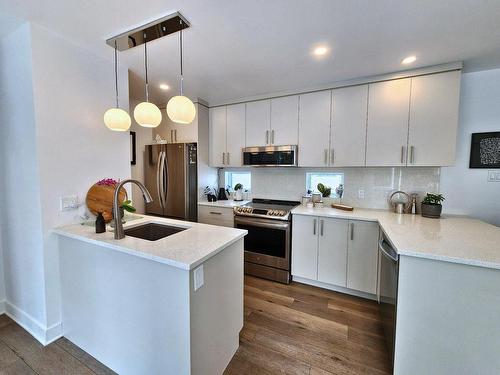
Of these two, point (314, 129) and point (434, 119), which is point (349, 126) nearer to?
point (314, 129)

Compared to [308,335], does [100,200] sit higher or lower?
higher

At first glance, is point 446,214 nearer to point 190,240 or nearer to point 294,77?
point 294,77

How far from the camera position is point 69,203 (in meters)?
1.78

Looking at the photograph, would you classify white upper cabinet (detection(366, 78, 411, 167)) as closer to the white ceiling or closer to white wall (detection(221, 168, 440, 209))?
the white ceiling

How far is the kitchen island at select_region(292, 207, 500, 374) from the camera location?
3.82 feet

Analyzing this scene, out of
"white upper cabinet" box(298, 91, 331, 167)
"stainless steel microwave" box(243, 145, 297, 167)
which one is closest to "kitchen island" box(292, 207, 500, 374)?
"white upper cabinet" box(298, 91, 331, 167)

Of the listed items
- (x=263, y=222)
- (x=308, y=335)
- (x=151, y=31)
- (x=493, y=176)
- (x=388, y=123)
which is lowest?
(x=308, y=335)

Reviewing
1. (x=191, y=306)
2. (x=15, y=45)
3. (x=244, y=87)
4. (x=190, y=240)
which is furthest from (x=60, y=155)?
(x=244, y=87)

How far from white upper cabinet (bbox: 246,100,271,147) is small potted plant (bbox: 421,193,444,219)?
195 cm

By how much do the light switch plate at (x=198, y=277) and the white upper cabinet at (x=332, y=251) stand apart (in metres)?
1.66

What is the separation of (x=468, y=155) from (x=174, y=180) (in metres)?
3.64

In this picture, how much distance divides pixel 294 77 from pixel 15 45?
2496 millimetres

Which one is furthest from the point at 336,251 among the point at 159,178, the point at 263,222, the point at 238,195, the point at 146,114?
the point at 159,178

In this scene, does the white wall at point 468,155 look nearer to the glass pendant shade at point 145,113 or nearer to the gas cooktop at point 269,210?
the gas cooktop at point 269,210
